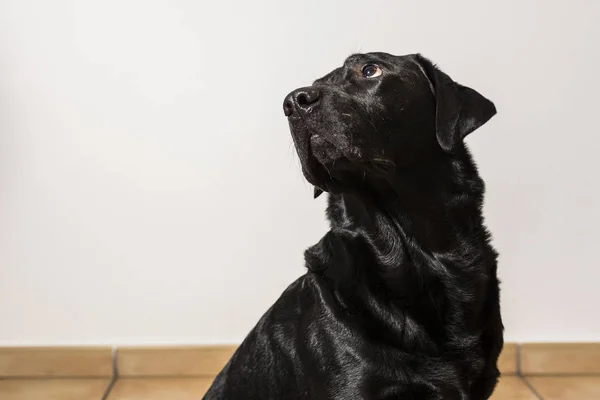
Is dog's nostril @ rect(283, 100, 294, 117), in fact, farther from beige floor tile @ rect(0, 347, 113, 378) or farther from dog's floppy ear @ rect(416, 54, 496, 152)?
beige floor tile @ rect(0, 347, 113, 378)

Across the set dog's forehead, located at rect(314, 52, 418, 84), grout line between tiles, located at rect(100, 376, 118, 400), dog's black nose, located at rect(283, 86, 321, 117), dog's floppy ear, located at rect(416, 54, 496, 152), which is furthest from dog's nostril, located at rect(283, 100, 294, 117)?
grout line between tiles, located at rect(100, 376, 118, 400)

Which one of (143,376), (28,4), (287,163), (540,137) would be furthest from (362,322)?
(28,4)

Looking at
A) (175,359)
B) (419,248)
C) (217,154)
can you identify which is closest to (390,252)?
(419,248)

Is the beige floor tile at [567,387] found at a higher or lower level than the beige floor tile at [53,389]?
lower

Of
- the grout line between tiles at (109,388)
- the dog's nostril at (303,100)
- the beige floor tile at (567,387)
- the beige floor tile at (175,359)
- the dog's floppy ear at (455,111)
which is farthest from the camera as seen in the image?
the beige floor tile at (175,359)

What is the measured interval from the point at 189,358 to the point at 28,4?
4.84 feet

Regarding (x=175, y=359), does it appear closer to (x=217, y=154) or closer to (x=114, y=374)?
(x=114, y=374)

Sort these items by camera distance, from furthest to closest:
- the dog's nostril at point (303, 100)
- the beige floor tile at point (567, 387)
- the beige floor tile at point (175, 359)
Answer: the beige floor tile at point (175, 359) < the beige floor tile at point (567, 387) < the dog's nostril at point (303, 100)

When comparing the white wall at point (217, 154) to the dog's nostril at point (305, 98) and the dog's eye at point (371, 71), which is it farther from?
the dog's nostril at point (305, 98)

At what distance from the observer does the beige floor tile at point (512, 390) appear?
2627 millimetres

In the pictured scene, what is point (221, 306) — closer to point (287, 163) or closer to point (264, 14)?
point (287, 163)

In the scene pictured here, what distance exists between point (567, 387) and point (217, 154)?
1574mm

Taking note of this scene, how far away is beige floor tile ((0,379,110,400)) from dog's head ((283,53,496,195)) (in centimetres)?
157

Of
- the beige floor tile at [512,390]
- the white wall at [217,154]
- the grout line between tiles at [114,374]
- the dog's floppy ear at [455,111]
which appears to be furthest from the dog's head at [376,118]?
the grout line between tiles at [114,374]
